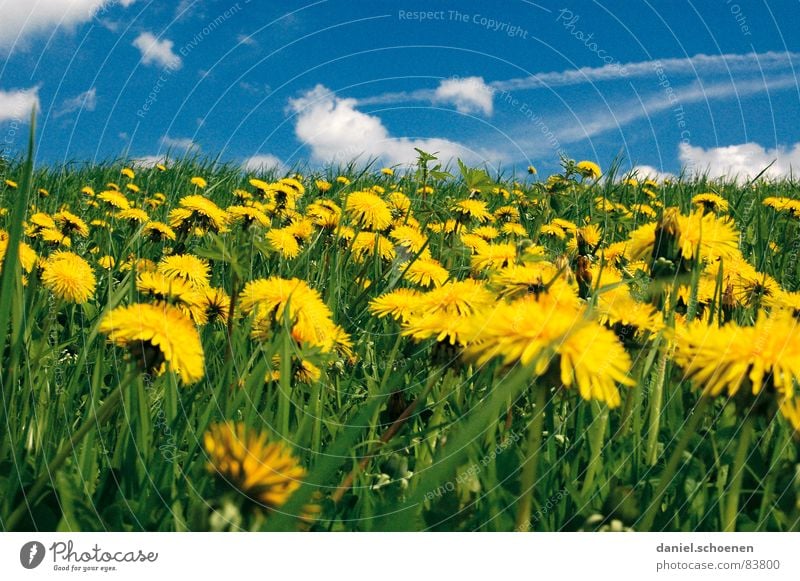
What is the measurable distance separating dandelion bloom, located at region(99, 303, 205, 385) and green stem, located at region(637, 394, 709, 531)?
65 centimetres

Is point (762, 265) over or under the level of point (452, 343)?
over

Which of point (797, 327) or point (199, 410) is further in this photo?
point (199, 410)

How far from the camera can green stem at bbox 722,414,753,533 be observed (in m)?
0.81

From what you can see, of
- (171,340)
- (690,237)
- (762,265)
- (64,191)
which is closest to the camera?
(171,340)

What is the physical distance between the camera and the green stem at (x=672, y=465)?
0.78 meters

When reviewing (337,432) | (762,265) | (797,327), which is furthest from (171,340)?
(762,265)

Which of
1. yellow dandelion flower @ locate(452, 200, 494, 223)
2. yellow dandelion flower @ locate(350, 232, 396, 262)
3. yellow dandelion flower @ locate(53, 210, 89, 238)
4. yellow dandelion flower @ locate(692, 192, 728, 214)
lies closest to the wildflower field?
yellow dandelion flower @ locate(350, 232, 396, 262)

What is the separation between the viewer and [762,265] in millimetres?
2617

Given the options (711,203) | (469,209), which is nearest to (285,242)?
(469,209)

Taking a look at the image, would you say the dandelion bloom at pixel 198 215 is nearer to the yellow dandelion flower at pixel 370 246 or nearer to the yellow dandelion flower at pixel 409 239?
the yellow dandelion flower at pixel 370 246
